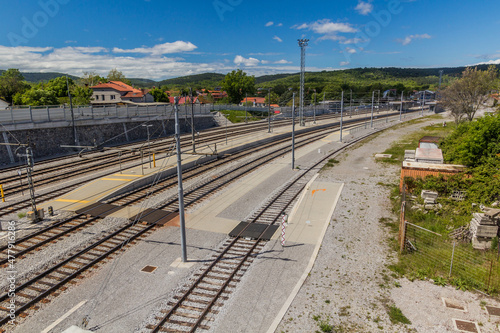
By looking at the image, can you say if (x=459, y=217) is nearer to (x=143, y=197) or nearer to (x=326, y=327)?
(x=326, y=327)

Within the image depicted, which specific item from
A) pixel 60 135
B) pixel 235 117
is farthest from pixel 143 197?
pixel 235 117

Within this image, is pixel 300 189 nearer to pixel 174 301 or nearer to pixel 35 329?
pixel 174 301

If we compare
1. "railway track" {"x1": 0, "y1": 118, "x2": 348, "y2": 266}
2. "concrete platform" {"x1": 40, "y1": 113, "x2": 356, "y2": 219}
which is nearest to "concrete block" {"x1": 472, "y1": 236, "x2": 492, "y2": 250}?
"concrete platform" {"x1": 40, "y1": 113, "x2": 356, "y2": 219}

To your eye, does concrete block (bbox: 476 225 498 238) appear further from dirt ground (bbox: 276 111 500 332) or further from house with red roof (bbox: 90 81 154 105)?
house with red roof (bbox: 90 81 154 105)

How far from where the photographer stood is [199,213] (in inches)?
751

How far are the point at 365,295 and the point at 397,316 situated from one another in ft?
4.31

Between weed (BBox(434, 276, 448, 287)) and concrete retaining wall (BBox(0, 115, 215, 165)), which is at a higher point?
concrete retaining wall (BBox(0, 115, 215, 165))

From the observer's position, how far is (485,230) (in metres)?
14.4

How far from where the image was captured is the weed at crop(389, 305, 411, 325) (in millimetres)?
9877

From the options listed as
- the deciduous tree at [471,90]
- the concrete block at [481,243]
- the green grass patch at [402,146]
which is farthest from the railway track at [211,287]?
the deciduous tree at [471,90]

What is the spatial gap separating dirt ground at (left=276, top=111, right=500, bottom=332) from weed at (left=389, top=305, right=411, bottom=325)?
0.11m

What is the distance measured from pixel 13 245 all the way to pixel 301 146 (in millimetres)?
36152

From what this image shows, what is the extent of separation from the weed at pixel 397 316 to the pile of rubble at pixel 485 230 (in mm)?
7009

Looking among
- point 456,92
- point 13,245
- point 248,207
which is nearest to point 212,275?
point 248,207
